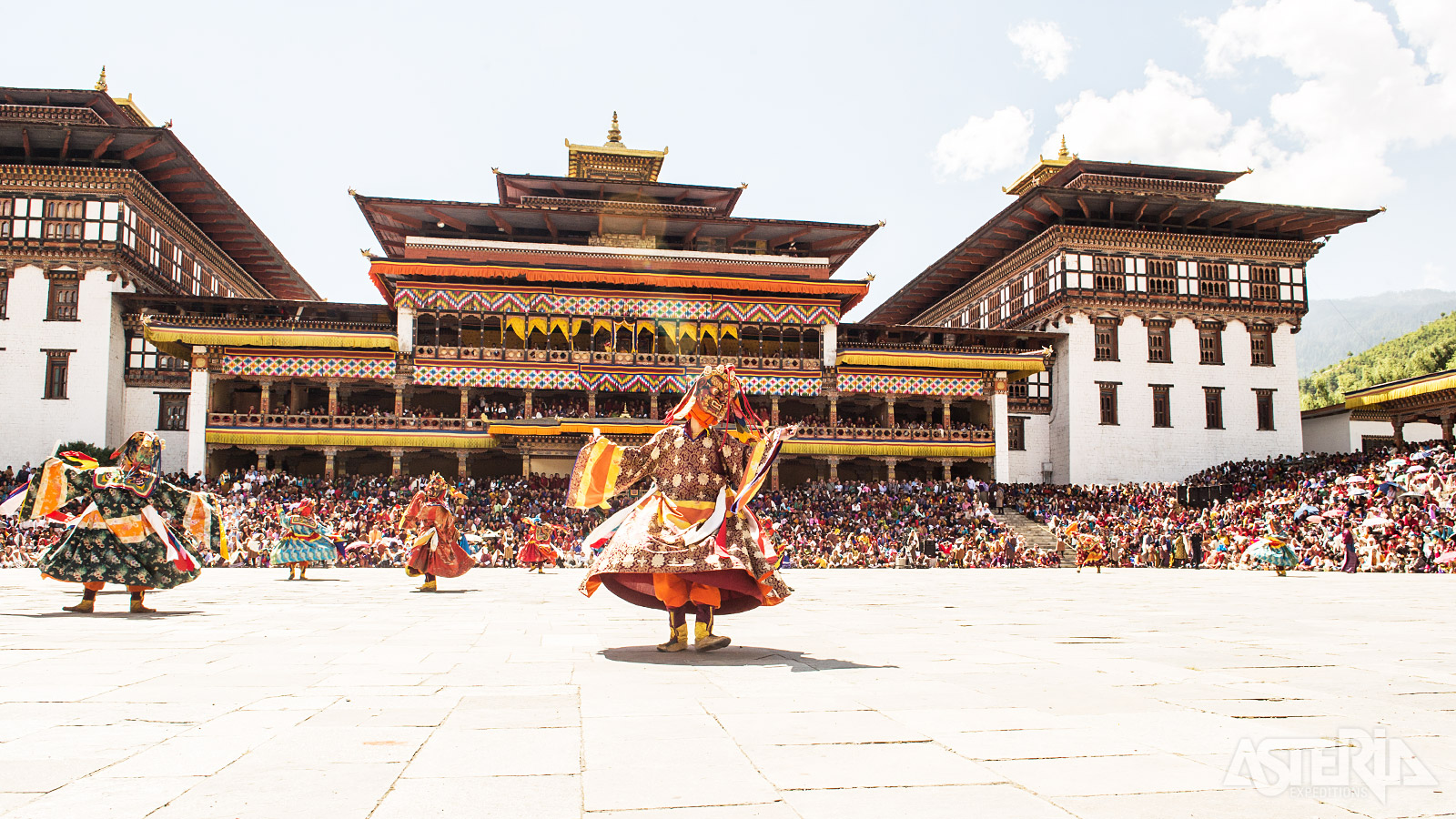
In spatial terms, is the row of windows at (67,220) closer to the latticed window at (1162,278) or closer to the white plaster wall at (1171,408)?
the white plaster wall at (1171,408)

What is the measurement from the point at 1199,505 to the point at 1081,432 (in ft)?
19.3

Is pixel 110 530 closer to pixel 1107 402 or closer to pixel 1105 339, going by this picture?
pixel 1107 402

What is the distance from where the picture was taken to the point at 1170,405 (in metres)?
40.6

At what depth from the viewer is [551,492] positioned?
3172cm

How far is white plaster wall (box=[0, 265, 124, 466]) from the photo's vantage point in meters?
34.6

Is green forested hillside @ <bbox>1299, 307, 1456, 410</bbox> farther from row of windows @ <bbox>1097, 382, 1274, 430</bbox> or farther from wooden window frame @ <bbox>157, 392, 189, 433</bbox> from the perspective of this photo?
wooden window frame @ <bbox>157, 392, 189, 433</bbox>

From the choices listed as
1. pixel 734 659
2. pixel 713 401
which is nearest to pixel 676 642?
pixel 734 659

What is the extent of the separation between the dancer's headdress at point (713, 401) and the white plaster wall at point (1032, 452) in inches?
1380

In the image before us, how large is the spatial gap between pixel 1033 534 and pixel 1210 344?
14.8 metres

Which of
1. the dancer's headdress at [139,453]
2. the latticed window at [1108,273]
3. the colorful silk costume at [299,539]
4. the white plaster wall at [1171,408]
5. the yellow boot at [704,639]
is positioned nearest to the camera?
the yellow boot at [704,639]

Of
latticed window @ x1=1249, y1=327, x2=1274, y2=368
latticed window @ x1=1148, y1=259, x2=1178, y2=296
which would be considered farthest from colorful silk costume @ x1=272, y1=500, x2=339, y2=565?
latticed window @ x1=1249, y1=327, x2=1274, y2=368

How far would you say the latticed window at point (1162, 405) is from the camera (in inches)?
1593

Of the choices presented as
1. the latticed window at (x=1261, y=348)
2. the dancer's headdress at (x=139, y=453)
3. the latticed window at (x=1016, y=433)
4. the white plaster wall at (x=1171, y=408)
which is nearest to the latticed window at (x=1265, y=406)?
the white plaster wall at (x=1171, y=408)

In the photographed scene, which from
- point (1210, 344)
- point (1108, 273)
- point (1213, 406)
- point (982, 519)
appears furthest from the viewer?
point (1210, 344)
